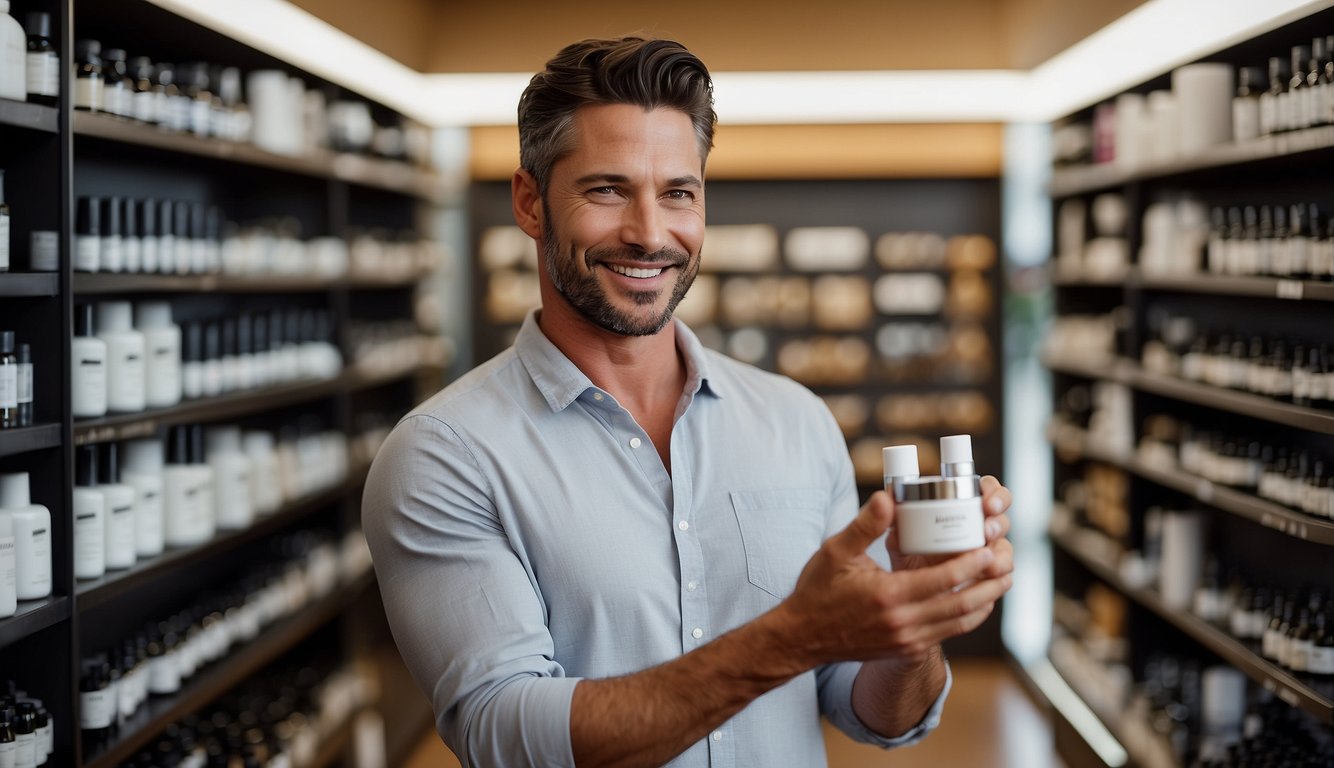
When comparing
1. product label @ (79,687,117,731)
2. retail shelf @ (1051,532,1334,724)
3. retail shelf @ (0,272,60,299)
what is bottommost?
retail shelf @ (1051,532,1334,724)

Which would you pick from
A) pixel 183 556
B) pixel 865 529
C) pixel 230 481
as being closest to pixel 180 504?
pixel 183 556

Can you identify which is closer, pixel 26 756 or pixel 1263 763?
pixel 26 756

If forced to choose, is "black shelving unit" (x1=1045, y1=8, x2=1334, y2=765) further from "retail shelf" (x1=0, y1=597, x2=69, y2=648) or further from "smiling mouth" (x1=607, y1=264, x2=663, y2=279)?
"retail shelf" (x1=0, y1=597, x2=69, y2=648)

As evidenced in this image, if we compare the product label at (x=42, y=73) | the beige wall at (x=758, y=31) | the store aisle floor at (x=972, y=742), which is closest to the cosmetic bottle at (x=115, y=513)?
the product label at (x=42, y=73)

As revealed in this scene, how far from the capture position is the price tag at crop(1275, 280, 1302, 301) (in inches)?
127

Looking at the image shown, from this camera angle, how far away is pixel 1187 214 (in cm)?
434

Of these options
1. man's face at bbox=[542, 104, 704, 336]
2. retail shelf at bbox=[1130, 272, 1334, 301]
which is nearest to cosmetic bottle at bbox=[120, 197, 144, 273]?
man's face at bbox=[542, 104, 704, 336]

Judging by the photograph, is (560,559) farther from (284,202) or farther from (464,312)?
(464,312)

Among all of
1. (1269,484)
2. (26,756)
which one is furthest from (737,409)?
(1269,484)

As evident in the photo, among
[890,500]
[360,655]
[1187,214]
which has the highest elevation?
[1187,214]

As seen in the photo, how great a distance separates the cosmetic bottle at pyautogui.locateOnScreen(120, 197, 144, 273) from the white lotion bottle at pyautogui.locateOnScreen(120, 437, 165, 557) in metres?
0.45

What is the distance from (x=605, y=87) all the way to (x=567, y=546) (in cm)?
62

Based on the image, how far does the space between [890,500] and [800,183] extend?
5726 millimetres

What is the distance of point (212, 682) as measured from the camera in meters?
3.56
